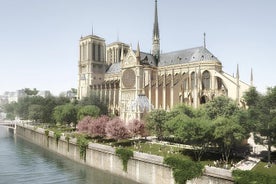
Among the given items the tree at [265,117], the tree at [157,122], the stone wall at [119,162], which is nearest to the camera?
the tree at [265,117]

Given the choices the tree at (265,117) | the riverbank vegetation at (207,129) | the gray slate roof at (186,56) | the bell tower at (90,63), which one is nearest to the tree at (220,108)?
the riverbank vegetation at (207,129)

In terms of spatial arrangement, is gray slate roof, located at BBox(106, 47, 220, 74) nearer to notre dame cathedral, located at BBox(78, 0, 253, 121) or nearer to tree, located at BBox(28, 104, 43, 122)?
notre dame cathedral, located at BBox(78, 0, 253, 121)

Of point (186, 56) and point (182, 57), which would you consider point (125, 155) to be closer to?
point (186, 56)

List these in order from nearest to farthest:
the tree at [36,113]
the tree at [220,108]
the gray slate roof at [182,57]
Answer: the tree at [220,108]
the gray slate roof at [182,57]
the tree at [36,113]

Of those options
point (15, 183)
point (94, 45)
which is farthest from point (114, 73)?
point (15, 183)

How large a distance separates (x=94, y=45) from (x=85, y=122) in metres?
60.0

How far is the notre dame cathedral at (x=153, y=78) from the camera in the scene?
73.8 m

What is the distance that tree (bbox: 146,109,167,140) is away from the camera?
5472 cm

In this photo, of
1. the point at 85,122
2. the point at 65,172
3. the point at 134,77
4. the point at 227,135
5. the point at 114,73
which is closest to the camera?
the point at 227,135

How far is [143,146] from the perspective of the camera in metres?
51.3

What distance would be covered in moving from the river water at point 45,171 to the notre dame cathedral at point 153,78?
743 inches

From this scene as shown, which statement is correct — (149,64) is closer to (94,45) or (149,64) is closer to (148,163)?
(94,45)

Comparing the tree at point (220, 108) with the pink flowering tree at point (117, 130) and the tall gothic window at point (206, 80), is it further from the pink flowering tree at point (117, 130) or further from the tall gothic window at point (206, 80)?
the tall gothic window at point (206, 80)

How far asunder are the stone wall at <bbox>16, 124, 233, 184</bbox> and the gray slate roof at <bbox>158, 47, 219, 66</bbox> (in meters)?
43.1
